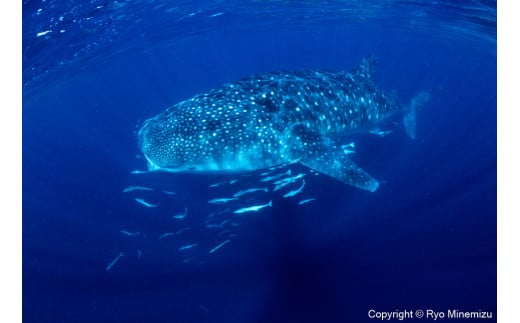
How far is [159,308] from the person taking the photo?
9047mm

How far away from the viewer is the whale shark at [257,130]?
19.8 ft

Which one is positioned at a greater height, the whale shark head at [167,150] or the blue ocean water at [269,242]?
the whale shark head at [167,150]

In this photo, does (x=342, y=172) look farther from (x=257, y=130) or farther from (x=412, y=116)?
(x=412, y=116)

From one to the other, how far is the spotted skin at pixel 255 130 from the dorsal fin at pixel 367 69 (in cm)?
229

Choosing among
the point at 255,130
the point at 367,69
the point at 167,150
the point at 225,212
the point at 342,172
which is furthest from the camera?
the point at 367,69

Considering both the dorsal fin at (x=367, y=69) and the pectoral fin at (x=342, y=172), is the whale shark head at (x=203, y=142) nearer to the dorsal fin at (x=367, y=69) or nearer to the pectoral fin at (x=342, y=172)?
the pectoral fin at (x=342, y=172)

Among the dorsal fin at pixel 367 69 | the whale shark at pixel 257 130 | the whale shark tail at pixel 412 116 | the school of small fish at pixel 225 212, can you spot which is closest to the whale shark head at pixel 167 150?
the whale shark at pixel 257 130

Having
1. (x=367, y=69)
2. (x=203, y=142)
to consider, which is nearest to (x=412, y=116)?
(x=367, y=69)

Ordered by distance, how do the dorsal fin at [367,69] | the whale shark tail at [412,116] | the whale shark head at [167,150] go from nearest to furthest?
the whale shark head at [167,150] → the dorsal fin at [367,69] → the whale shark tail at [412,116]

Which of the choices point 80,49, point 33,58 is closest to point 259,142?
point 33,58

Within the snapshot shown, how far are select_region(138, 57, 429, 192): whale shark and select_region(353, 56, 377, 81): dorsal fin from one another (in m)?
2.16

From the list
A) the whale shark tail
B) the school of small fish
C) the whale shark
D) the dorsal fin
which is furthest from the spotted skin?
the whale shark tail

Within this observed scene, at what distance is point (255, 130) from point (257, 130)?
4 centimetres

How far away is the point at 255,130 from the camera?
6.40 meters
